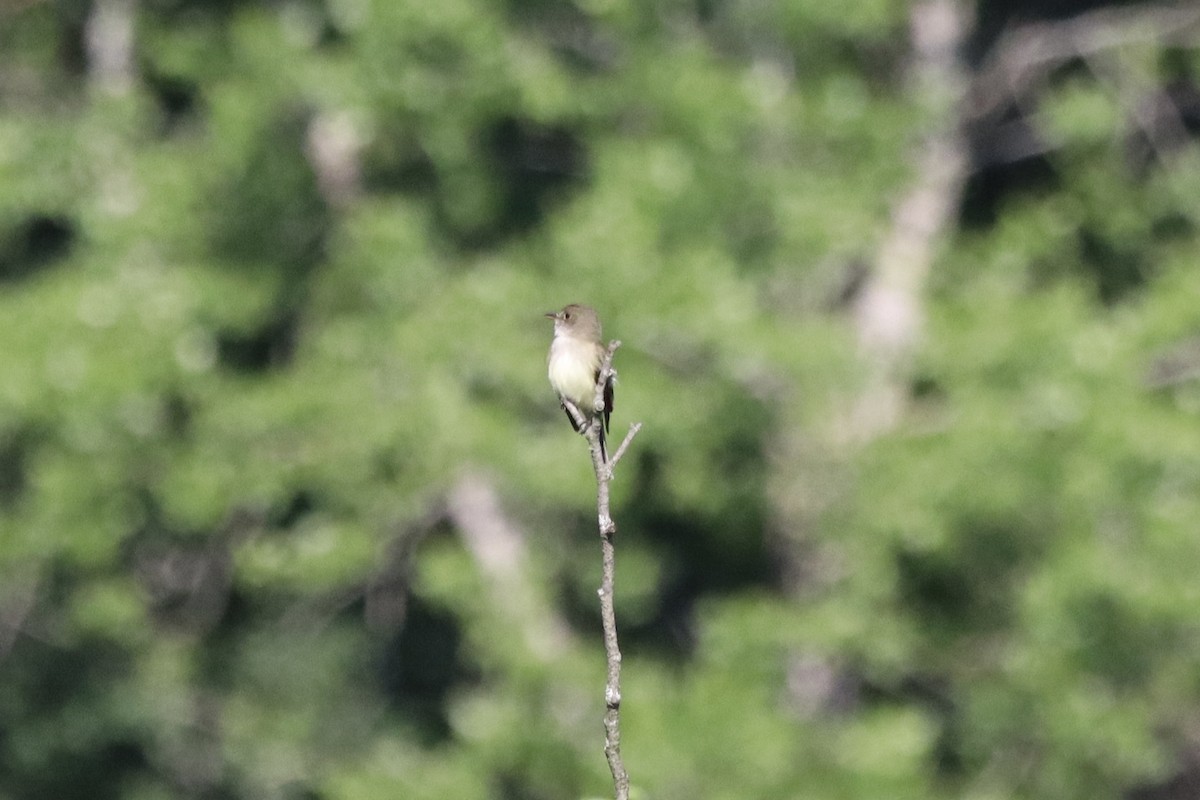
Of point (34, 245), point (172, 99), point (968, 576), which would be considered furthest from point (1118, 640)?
point (34, 245)

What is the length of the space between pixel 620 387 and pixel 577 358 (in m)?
4.28

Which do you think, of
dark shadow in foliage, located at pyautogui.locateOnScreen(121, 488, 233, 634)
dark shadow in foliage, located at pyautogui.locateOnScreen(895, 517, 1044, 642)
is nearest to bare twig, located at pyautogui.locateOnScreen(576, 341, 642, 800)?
dark shadow in foliage, located at pyautogui.locateOnScreen(895, 517, 1044, 642)

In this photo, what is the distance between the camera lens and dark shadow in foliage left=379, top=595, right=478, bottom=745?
1622 cm

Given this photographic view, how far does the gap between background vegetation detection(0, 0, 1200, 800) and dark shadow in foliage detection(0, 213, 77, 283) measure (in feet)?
0.38

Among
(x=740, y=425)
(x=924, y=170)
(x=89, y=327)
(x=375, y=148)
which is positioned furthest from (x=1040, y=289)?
(x=89, y=327)

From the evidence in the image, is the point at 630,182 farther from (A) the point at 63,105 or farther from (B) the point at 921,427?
(A) the point at 63,105

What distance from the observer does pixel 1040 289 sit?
1359cm

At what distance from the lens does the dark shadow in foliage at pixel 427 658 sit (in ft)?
53.2

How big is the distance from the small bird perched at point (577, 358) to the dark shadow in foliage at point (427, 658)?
9539 millimetres

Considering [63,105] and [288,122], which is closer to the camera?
[288,122]

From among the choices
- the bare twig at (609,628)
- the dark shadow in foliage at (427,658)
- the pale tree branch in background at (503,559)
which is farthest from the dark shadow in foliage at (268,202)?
the bare twig at (609,628)

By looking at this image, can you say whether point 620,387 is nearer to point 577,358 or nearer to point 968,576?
point 968,576

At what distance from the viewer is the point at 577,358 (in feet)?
20.9

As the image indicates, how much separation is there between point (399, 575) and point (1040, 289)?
17.7ft
